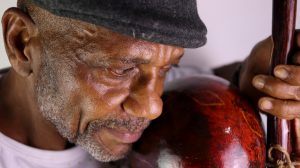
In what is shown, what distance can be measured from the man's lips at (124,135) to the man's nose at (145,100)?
61 millimetres

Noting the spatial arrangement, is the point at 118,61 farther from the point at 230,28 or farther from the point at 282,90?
the point at 230,28

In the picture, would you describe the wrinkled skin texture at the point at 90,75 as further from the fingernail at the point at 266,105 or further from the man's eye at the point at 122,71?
the fingernail at the point at 266,105

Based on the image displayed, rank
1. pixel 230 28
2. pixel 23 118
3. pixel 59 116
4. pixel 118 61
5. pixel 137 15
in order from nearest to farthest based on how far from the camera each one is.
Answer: pixel 137 15 < pixel 118 61 < pixel 59 116 < pixel 23 118 < pixel 230 28

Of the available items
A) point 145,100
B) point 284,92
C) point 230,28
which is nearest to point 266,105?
point 284,92

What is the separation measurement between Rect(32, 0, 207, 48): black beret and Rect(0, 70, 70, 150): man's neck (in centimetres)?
33

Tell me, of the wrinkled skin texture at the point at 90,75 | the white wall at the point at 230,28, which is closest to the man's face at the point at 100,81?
the wrinkled skin texture at the point at 90,75

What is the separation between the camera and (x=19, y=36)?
0.94m

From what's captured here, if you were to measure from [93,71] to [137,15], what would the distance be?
0.64 feet

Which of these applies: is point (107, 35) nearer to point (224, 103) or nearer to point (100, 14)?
point (100, 14)

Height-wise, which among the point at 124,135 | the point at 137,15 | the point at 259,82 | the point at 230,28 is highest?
the point at 137,15

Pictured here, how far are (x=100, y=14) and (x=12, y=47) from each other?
0.29 m

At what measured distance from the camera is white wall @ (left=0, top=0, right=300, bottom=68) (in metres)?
1.64

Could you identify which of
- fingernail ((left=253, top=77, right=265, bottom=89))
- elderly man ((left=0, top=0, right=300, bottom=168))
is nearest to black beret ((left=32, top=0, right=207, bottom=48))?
elderly man ((left=0, top=0, right=300, bottom=168))

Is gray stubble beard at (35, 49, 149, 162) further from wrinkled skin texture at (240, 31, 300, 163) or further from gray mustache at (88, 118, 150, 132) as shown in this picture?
wrinkled skin texture at (240, 31, 300, 163)
